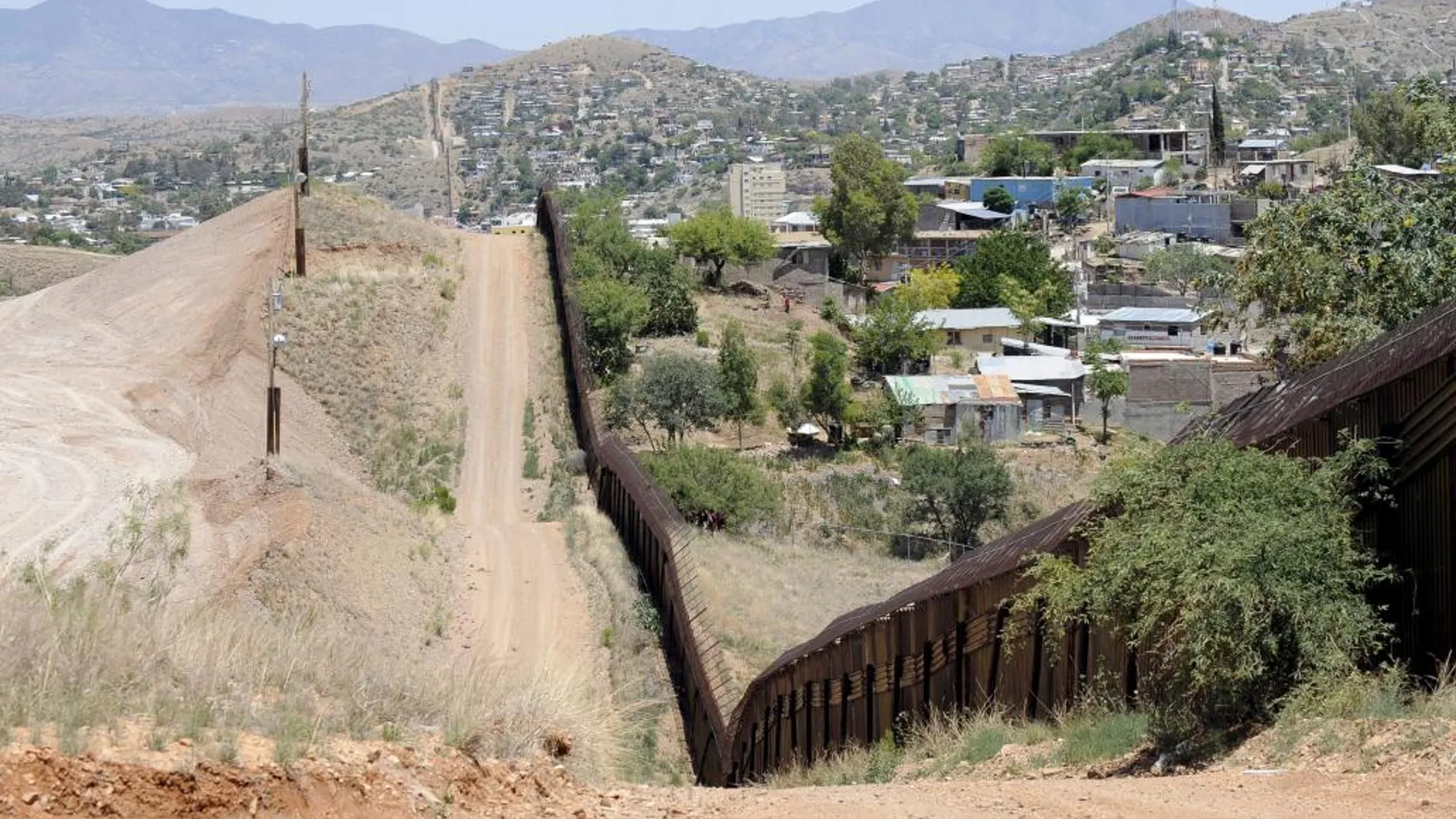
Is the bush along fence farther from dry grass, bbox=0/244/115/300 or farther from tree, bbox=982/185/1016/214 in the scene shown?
tree, bbox=982/185/1016/214

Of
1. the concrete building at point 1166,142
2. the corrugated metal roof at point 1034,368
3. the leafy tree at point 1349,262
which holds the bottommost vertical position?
the corrugated metal roof at point 1034,368

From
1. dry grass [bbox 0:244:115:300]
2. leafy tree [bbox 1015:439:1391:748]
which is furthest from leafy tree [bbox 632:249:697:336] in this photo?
leafy tree [bbox 1015:439:1391:748]

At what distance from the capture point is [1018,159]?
13338 cm

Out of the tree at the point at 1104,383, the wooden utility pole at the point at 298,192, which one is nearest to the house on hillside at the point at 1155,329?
the tree at the point at 1104,383

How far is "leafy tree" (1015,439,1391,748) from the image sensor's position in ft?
39.9

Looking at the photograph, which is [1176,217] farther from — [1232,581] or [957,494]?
[1232,581]

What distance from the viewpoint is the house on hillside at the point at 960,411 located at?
191 feet

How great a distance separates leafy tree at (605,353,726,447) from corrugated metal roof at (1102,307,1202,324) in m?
26.7

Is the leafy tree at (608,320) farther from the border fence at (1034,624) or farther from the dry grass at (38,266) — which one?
the dry grass at (38,266)

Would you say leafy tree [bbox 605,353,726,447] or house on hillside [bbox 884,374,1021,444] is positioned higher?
leafy tree [bbox 605,353,726,447]

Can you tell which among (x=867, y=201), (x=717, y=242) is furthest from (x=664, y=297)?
(x=867, y=201)

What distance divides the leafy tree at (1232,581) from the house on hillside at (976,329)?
59.6 meters

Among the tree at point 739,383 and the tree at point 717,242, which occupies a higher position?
the tree at point 717,242

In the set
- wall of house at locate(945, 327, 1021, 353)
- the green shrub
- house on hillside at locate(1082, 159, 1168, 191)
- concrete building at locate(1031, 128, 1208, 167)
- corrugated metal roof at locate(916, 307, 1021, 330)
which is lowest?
the green shrub
